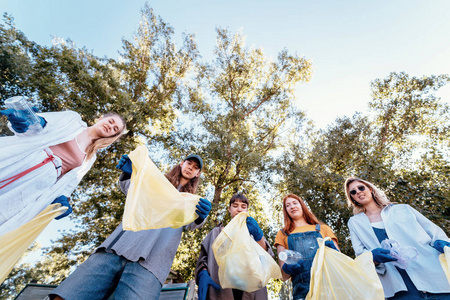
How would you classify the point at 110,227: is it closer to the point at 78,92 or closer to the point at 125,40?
the point at 78,92

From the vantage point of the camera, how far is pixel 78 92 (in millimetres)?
7477

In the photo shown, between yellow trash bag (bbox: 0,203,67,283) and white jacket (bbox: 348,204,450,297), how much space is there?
2883mm

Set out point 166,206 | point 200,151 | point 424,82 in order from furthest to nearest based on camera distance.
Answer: point 424,82, point 200,151, point 166,206

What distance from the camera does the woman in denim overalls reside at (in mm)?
2029

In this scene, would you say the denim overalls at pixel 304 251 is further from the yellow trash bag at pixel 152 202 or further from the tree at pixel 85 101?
the tree at pixel 85 101

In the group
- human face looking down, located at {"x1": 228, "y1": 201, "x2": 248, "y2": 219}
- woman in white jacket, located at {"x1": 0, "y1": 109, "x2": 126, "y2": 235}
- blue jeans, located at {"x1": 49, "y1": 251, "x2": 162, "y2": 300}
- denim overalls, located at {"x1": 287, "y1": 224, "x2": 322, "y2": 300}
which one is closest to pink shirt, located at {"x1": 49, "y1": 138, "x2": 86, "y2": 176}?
woman in white jacket, located at {"x1": 0, "y1": 109, "x2": 126, "y2": 235}

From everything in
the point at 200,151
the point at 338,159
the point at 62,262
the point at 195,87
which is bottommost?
the point at 62,262

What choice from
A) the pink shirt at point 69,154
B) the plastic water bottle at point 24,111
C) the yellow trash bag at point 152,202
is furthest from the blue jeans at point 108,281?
the plastic water bottle at point 24,111

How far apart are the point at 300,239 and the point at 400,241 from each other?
0.93m

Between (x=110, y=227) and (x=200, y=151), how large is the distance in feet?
14.2

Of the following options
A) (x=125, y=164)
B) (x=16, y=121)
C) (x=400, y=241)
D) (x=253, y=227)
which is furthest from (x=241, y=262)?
(x=16, y=121)

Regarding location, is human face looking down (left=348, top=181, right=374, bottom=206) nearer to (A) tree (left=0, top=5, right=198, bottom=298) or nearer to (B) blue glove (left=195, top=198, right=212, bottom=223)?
(B) blue glove (left=195, top=198, right=212, bottom=223)

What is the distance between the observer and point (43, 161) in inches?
65.5

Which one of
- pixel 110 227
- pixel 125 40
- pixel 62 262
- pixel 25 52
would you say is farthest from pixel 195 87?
pixel 62 262
